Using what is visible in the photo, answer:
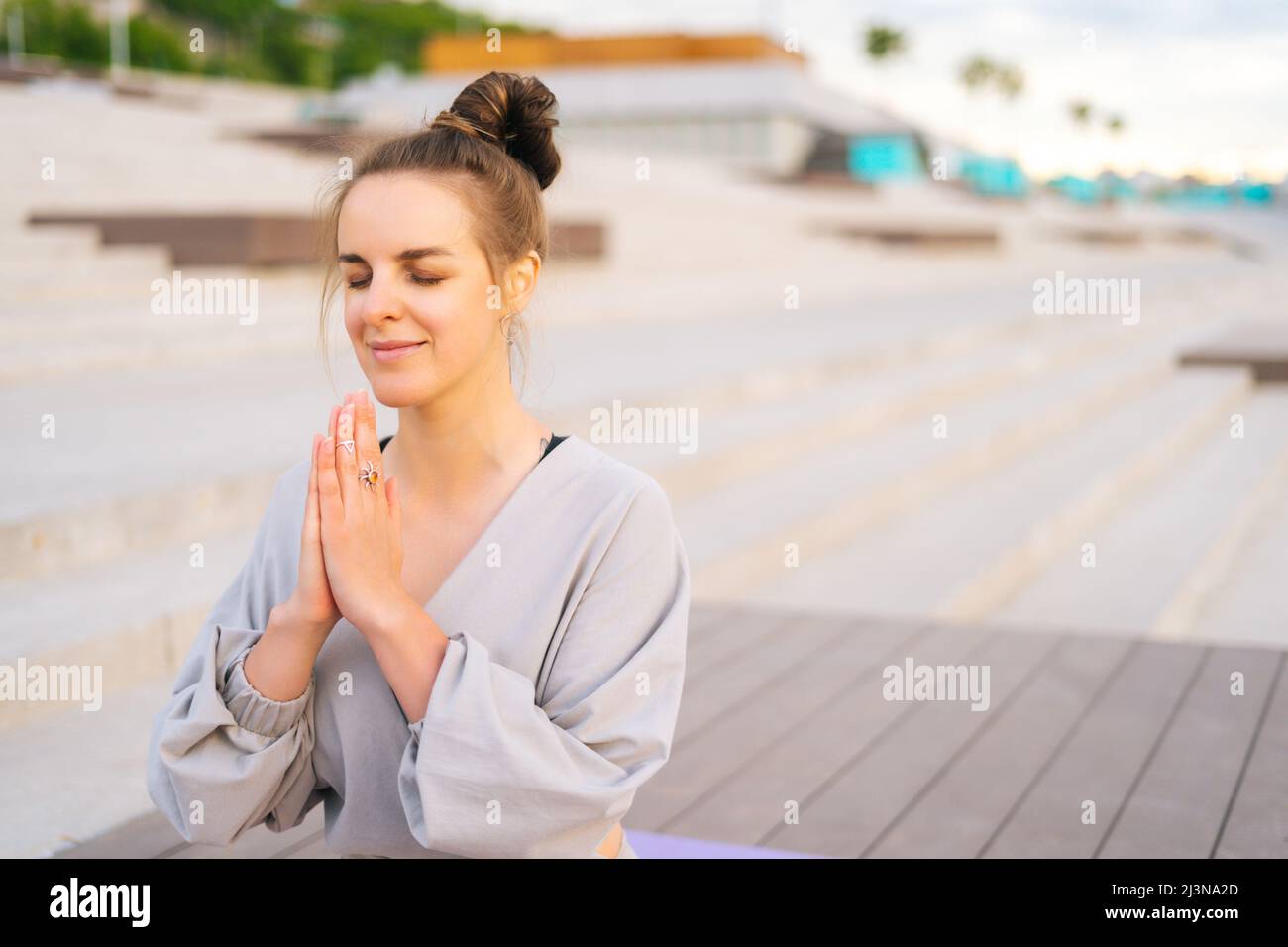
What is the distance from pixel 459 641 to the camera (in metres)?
1.64

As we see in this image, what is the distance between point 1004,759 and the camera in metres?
3.30

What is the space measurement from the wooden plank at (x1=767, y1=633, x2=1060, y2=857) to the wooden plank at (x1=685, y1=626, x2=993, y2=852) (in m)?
0.02

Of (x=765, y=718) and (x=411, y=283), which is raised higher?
(x=411, y=283)

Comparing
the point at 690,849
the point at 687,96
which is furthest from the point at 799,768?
the point at 687,96

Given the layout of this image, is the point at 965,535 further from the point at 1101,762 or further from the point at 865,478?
the point at 1101,762

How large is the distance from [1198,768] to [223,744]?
2415 millimetres

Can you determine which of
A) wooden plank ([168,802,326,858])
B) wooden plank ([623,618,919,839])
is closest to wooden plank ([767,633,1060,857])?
wooden plank ([623,618,919,839])

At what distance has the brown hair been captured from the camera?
1.69 m

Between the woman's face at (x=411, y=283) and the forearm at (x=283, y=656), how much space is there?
297 mm

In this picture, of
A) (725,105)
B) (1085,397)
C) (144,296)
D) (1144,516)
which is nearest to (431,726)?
(1144,516)

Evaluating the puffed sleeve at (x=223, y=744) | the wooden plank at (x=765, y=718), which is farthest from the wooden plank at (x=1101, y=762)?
the puffed sleeve at (x=223, y=744)

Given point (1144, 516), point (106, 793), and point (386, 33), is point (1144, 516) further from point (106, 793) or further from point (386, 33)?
point (386, 33)

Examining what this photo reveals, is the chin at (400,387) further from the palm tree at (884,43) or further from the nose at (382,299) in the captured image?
the palm tree at (884,43)

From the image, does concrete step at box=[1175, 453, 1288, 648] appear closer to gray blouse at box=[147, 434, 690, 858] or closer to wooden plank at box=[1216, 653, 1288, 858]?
wooden plank at box=[1216, 653, 1288, 858]
